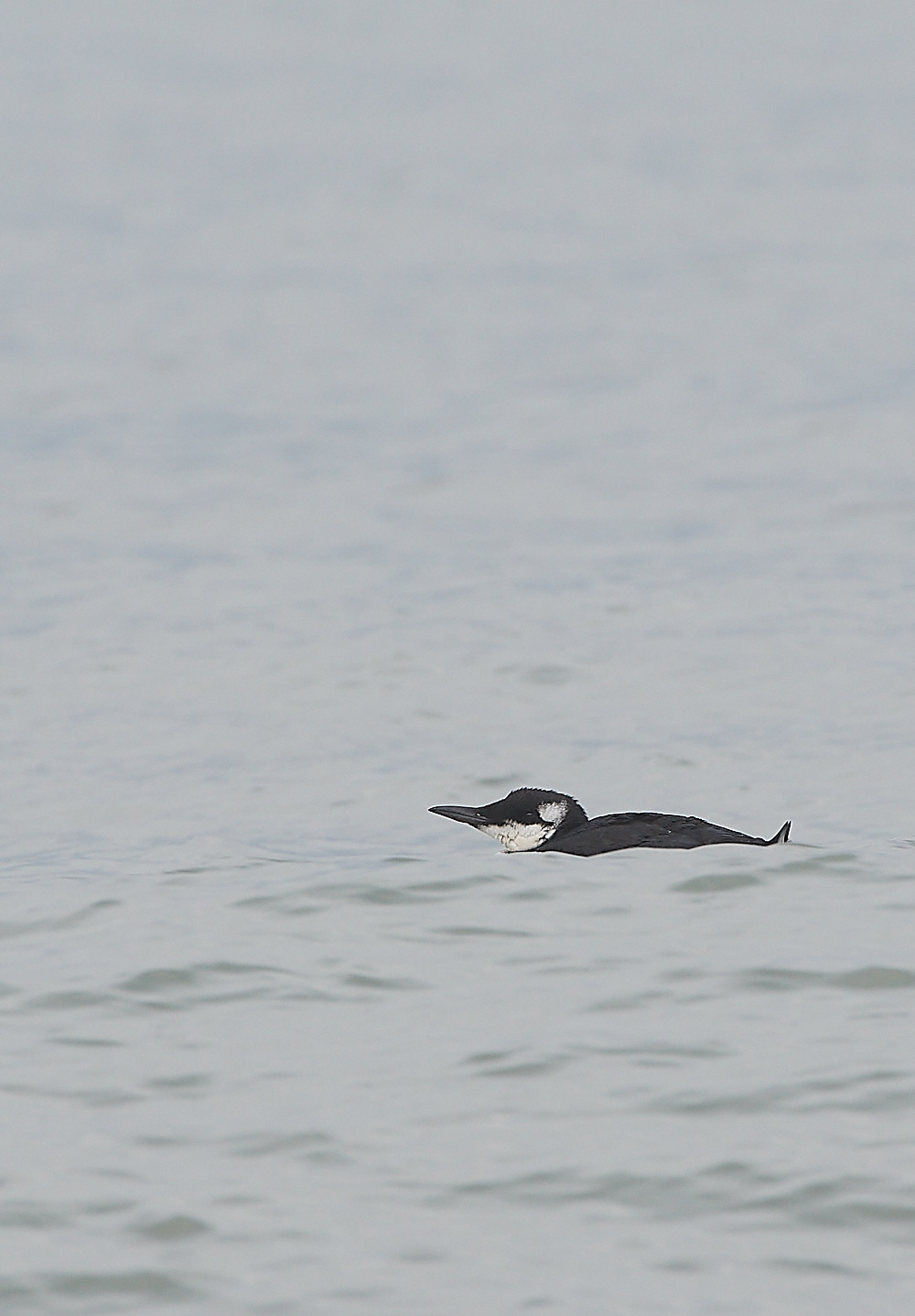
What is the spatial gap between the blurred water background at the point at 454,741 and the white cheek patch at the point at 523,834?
203 millimetres

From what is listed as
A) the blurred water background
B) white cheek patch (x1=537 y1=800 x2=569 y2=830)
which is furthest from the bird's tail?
white cheek patch (x1=537 y1=800 x2=569 y2=830)

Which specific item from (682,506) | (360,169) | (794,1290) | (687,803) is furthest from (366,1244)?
(360,169)

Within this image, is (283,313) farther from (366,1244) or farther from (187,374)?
(366,1244)

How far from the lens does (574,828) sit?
399 inches

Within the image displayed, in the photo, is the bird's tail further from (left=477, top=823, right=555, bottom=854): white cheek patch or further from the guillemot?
(left=477, top=823, right=555, bottom=854): white cheek patch

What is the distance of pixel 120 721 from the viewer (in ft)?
43.8

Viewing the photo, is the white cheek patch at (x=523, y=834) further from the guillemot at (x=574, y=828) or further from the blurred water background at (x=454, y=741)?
the blurred water background at (x=454, y=741)

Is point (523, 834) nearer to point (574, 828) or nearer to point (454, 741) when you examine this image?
point (574, 828)

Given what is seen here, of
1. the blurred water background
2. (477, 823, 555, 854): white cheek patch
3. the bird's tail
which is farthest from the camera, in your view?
(477, 823, 555, 854): white cheek patch

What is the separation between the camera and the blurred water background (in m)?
6.45

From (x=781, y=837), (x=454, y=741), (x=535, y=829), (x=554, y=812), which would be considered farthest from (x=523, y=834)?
(x=454, y=741)

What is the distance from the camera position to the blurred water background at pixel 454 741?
6.45 metres

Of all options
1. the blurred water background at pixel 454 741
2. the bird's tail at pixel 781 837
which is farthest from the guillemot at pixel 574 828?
the blurred water background at pixel 454 741

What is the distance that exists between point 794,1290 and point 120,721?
7953 millimetres
